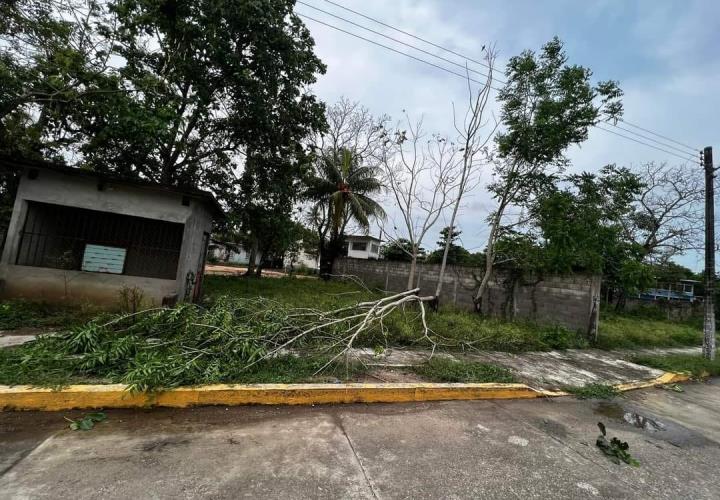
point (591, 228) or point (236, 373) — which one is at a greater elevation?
point (591, 228)

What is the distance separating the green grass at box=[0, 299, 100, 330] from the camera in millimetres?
4805

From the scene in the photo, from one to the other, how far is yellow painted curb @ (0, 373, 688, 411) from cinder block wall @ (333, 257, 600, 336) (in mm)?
5053

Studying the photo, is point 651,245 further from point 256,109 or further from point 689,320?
point 256,109

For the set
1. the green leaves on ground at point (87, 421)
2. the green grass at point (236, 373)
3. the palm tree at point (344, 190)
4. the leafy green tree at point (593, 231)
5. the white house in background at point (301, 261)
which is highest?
the palm tree at point (344, 190)

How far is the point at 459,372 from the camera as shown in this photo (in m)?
4.33

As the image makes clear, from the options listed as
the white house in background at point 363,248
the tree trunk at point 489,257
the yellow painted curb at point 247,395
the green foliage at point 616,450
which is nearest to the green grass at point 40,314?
the yellow painted curb at point 247,395

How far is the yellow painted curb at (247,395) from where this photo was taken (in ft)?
8.80

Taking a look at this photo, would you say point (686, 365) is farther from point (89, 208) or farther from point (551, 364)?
point (89, 208)

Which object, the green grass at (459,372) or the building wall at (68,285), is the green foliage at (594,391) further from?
the building wall at (68,285)

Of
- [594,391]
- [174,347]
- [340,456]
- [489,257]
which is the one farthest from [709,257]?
[174,347]

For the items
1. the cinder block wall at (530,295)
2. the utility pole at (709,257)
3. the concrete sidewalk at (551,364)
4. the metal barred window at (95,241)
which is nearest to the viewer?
the concrete sidewalk at (551,364)

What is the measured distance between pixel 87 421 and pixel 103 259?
6091 millimetres

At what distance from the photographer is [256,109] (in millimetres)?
8867

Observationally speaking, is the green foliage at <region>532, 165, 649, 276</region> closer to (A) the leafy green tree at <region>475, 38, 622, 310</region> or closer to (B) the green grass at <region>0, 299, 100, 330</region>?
(A) the leafy green tree at <region>475, 38, 622, 310</region>
